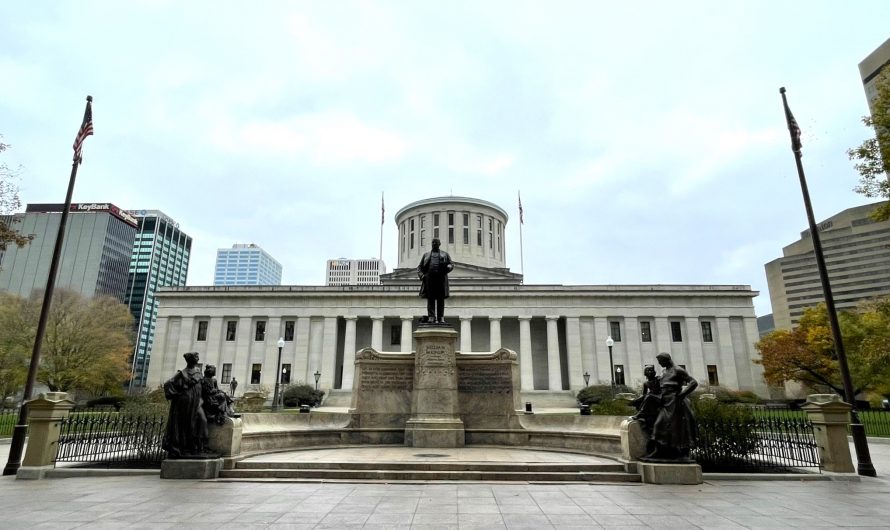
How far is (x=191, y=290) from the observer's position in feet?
187

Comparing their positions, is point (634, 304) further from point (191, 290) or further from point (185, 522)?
point (185, 522)

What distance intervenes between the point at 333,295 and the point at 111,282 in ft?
309

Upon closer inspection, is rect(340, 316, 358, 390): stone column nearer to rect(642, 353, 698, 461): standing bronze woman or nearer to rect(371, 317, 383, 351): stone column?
rect(371, 317, 383, 351): stone column

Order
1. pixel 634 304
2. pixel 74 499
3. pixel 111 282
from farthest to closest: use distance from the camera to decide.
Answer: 1. pixel 111 282
2. pixel 634 304
3. pixel 74 499

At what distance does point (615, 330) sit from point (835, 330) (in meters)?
43.8

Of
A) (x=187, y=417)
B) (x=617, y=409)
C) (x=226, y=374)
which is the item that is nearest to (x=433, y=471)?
(x=187, y=417)

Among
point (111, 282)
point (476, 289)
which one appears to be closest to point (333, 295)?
point (476, 289)

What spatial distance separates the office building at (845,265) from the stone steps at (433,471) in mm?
111601

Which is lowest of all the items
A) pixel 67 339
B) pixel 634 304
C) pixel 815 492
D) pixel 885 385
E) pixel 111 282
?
pixel 815 492

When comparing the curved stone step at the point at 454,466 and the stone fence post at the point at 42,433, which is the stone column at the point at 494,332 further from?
the stone fence post at the point at 42,433

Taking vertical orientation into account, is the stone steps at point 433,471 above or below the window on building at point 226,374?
below

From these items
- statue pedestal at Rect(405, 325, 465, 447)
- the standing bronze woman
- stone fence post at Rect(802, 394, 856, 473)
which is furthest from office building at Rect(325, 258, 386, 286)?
the standing bronze woman

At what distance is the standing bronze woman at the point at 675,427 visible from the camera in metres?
10.3

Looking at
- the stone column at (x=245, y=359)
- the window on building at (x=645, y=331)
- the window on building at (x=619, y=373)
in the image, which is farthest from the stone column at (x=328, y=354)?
the window on building at (x=645, y=331)
